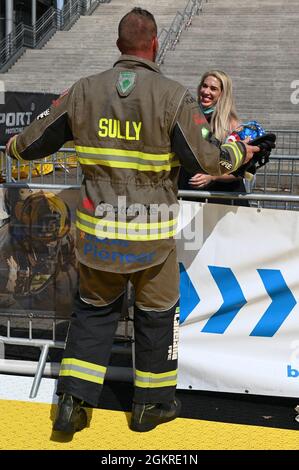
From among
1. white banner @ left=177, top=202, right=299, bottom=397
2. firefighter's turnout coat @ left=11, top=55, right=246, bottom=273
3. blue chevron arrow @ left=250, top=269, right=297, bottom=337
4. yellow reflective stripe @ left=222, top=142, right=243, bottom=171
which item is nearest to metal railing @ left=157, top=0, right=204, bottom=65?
white banner @ left=177, top=202, right=299, bottom=397

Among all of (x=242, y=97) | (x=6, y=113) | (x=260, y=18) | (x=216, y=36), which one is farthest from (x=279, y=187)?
(x=260, y=18)

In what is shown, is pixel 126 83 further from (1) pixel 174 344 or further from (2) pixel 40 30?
(2) pixel 40 30

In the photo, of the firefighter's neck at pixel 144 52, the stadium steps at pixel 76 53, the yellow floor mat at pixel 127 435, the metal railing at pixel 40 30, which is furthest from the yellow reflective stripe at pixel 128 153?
the metal railing at pixel 40 30

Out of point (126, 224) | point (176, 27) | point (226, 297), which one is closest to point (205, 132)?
point (126, 224)

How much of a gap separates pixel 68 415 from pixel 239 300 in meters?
1.13

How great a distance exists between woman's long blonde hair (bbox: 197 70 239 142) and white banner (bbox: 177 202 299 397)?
0.53m

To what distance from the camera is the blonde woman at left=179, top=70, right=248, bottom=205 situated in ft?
11.4

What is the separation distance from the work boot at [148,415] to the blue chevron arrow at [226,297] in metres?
0.59

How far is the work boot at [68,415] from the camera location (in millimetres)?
2727

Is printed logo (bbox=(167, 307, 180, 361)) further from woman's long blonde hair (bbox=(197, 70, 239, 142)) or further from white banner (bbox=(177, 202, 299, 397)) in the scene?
woman's long blonde hair (bbox=(197, 70, 239, 142))

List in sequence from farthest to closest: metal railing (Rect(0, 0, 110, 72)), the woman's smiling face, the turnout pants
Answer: metal railing (Rect(0, 0, 110, 72))
the woman's smiling face
the turnout pants

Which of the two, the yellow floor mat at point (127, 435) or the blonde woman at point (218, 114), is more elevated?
the blonde woman at point (218, 114)

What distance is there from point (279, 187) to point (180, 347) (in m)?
4.49

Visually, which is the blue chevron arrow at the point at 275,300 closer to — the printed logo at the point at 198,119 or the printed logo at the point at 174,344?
the printed logo at the point at 174,344
